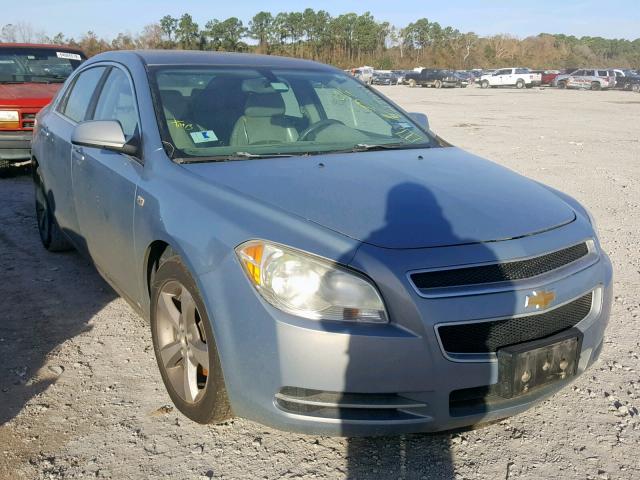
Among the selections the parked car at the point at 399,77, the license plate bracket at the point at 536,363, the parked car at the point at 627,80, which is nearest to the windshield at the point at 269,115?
the license plate bracket at the point at 536,363

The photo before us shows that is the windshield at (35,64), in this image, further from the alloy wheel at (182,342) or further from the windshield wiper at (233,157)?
the alloy wheel at (182,342)

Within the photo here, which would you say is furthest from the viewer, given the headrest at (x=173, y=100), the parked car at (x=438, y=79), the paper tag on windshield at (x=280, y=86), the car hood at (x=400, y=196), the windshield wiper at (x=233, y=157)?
the parked car at (x=438, y=79)

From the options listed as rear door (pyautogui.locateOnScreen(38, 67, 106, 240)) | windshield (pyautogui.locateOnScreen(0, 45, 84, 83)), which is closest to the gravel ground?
rear door (pyautogui.locateOnScreen(38, 67, 106, 240))

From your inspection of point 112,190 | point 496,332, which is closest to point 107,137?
point 112,190

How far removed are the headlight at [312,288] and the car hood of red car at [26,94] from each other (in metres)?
7.35

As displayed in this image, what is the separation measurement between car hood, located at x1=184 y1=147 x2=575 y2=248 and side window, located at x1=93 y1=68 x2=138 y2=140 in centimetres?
74

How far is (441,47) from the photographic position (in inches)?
3878

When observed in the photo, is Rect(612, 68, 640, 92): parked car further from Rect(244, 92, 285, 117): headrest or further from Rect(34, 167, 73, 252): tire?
Rect(244, 92, 285, 117): headrest

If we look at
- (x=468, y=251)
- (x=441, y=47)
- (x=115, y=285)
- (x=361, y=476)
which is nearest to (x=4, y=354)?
(x=115, y=285)

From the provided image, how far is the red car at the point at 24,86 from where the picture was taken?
8.38 meters

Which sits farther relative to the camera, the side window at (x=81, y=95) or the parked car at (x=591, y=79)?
the parked car at (x=591, y=79)

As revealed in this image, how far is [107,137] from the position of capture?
3.27 metres

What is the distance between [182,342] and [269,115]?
148 cm

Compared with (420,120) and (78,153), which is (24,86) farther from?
(420,120)
